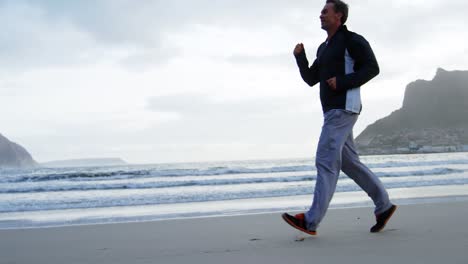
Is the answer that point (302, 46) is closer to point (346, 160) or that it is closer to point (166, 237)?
point (346, 160)

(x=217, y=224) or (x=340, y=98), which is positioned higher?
(x=340, y=98)

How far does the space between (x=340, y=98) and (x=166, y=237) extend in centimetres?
176

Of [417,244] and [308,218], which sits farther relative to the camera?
[308,218]

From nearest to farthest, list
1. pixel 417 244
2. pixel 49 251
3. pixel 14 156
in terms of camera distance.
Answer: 1. pixel 417 244
2. pixel 49 251
3. pixel 14 156

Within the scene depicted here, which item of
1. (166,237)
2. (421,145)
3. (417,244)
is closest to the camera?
(417,244)

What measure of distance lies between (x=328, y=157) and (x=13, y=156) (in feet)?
271

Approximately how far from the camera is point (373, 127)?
91.2 metres

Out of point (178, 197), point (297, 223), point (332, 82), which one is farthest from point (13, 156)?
point (332, 82)

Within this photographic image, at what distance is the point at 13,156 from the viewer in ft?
253

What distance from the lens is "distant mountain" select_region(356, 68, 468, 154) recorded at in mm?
68625

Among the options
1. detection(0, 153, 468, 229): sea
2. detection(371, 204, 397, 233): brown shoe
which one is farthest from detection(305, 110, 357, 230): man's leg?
detection(0, 153, 468, 229): sea

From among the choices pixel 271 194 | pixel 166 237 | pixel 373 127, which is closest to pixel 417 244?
pixel 166 237

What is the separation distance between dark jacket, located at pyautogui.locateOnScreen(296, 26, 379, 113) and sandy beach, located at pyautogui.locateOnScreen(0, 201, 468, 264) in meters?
1.01

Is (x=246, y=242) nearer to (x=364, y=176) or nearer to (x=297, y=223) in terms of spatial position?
(x=297, y=223)
